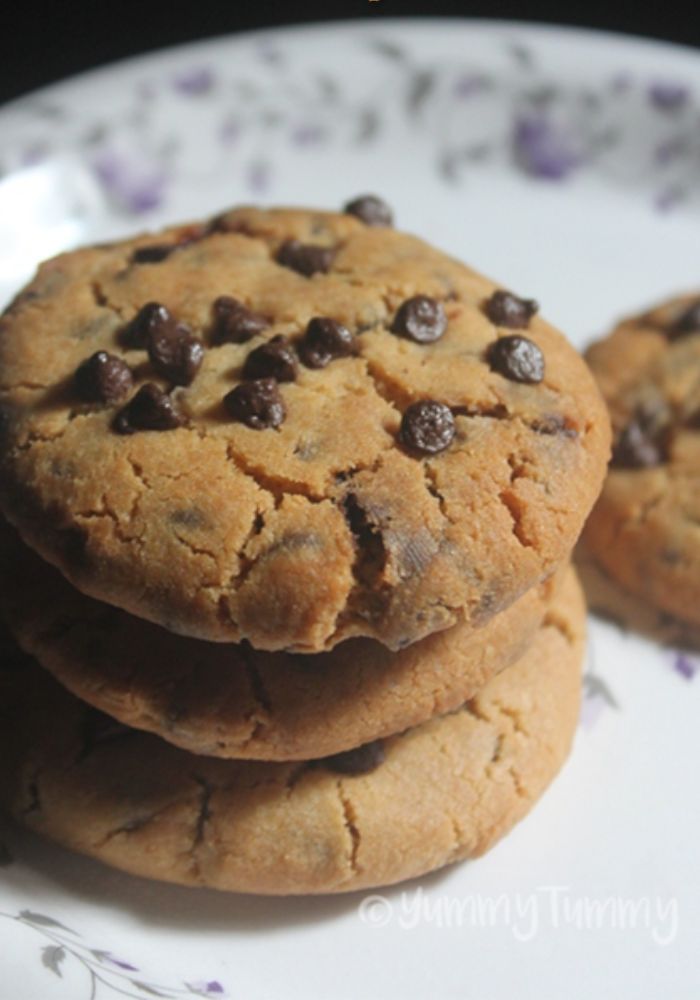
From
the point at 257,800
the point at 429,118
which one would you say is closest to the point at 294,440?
the point at 257,800

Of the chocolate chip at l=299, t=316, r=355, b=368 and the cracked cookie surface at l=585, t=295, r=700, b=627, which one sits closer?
the chocolate chip at l=299, t=316, r=355, b=368

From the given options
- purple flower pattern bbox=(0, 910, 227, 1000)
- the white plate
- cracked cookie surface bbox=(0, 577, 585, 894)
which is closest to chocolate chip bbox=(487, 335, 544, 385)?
cracked cookie surface bbox=(0, 577, 585, 894)

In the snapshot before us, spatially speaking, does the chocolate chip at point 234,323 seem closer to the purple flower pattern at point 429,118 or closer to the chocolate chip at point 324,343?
the chocolate chip at point 324,343

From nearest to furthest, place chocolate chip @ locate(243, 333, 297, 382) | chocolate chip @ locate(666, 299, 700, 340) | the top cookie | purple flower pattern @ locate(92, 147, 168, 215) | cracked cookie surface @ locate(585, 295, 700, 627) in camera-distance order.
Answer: the top cookie < chocolate chip @ locate(243, 333, 297, 382) < cracked cookie surface @ locate(585, 295, 700, 627) < chocolate chip @ locate(666, 299, 700, 340) < purple flower pattern @ locate(92, 147, 168, 215)

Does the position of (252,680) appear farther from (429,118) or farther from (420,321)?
(429,118)

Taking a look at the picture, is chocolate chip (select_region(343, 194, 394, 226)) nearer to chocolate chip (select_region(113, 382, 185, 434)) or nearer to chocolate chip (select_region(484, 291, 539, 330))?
chocolate chip (select_region(484, 291, 539, 330))

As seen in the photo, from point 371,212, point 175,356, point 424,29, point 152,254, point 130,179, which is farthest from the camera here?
point 424,29

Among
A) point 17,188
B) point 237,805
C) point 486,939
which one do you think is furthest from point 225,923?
point 17,188

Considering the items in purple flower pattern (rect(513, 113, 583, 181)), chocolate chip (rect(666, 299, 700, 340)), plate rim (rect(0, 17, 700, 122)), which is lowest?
chocolate chip (rect(666, 299, 700, 340))
